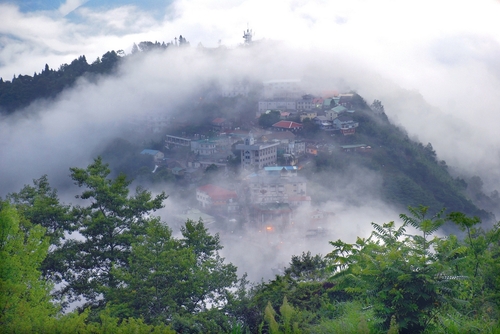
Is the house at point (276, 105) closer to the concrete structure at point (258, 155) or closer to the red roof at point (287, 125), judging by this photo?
the red roof at point (287, 125)

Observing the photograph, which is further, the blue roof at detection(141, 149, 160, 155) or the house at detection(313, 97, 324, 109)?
the house at detection(313, 97, 324, 109)

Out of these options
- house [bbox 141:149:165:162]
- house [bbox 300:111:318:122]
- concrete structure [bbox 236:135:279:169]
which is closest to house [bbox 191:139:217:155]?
house [bbox 141:149:165:162]

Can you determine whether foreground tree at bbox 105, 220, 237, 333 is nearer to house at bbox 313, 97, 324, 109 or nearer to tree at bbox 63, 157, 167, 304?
tree at bbox 63, 157, 167, 304

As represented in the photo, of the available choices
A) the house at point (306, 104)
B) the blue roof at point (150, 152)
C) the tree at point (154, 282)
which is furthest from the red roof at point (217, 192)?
the tree at point (154, 282)

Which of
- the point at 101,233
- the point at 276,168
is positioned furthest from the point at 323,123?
the point at 101,233

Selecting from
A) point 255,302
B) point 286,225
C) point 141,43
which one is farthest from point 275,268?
point 141,43

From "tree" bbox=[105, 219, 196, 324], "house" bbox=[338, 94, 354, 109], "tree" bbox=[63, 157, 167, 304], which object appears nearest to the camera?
"tree" bbox=[105, 219, 196, 324]

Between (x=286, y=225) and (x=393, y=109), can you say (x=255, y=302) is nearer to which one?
(x=286, y=225)
